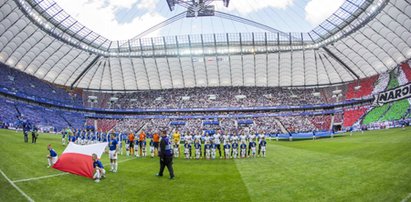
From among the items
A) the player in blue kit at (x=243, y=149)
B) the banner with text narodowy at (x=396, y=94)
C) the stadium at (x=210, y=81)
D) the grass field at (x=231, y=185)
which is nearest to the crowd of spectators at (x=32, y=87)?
the stadium at (x=210, y=81)

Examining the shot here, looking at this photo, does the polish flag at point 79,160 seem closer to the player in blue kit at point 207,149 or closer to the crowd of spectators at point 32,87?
the player in blue kit at point 207,149

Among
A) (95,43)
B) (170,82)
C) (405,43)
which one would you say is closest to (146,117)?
(170,82)

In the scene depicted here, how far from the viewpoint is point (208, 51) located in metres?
67.3

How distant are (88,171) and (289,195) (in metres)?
8.92

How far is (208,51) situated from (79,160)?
56.6 m

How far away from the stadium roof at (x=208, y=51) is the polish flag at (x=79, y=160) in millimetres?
43041

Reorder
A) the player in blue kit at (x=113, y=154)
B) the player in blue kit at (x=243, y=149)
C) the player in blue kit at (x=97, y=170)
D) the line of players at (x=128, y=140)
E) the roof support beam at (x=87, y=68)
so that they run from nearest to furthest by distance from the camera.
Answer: the player in blue kit at (x=97, y=170) → the player in blue kit at (x=113, y=154) → the player in blue kit at (x=243, y=149) → the line of players at (x=128, y=140) → the roof support beam at (x=87, y=68)

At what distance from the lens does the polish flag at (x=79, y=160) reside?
12.7 meters

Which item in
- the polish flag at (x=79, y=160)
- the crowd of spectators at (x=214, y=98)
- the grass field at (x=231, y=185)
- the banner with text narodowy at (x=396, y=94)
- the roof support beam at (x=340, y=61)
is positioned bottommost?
the grass field at (x=231, y=185)

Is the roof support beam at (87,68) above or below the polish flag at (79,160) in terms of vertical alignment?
above

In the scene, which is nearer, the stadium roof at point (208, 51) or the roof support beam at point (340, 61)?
the stadium roof at point (208, 51)

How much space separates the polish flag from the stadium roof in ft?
141

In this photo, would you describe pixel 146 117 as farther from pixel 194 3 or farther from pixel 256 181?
pixel 256 181

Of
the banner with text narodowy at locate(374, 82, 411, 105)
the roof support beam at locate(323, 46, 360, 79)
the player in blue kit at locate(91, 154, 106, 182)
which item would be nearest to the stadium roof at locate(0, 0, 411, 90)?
the roof support beam at locate(323, 46, 360, 79)
